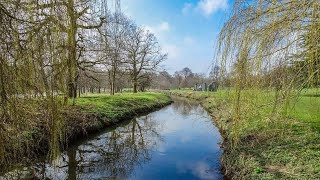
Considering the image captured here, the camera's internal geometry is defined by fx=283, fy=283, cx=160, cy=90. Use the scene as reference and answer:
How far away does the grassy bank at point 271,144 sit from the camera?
181 inches

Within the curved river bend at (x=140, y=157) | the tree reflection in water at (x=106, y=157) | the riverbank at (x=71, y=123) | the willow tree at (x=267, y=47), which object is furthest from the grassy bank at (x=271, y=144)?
the riverbank at (x=71, y=123)

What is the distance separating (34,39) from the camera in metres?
2.66

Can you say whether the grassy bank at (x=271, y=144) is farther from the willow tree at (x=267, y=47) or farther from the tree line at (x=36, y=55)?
the tree line at (x=36, y=55)

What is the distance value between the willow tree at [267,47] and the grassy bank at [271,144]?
0.28m

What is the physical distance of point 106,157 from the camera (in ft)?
25.2

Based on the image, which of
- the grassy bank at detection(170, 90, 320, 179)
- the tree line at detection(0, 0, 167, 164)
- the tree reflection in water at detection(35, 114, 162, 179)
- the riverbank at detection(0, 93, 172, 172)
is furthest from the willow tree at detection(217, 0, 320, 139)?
the tree reflection in water at detection(35, 114, 162, 179)

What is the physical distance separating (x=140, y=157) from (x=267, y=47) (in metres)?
5.28

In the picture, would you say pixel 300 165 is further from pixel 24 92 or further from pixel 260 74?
pixel 24 92

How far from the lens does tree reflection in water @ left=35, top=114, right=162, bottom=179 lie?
20.4ft

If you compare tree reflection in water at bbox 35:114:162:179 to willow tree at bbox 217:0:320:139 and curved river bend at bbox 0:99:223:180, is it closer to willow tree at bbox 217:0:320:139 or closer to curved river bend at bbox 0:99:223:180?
curved river bend at bbox 0:99:223:180

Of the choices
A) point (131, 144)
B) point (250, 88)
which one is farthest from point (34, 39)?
point (131, 144)

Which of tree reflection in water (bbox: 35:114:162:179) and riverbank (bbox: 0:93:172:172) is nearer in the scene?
riverbank (bbox: 0:93:172:172)

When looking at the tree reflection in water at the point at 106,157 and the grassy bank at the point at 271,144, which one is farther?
the tree reflection in water at the point at 106,157

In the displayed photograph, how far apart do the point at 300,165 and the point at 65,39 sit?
14.6 ft
